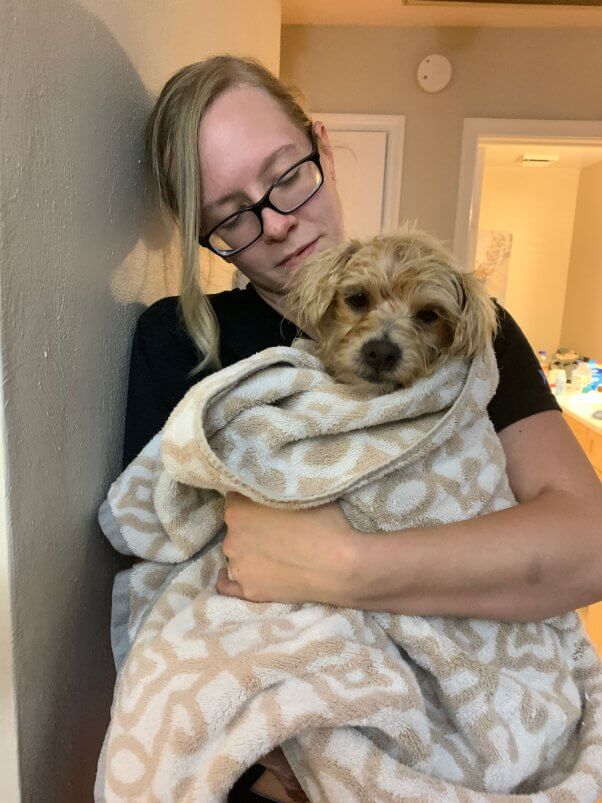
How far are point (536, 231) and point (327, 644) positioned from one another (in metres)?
4.76

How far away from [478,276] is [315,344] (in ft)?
1.05

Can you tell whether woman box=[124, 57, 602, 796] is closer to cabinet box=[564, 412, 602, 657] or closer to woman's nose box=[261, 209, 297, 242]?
woman's nose box=[261, 209, 297, 242]

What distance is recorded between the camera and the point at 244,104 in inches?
41.6

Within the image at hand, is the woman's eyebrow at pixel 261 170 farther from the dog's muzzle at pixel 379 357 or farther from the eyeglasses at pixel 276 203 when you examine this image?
the dog's muzzle at pixel 379 357

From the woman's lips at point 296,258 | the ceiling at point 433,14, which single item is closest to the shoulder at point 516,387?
the woman's lips at point 296,258

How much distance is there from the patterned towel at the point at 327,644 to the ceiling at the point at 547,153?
3343 millimetres

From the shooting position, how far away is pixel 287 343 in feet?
3.60

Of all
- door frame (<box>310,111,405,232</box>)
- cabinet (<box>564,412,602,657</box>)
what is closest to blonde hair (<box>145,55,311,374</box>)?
cabinet (<box>564,412,602,657</box>)

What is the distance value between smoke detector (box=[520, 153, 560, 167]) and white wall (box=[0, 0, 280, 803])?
3.59m

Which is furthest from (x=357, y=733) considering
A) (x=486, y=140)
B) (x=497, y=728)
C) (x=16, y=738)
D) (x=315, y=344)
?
(x=486, y=140)

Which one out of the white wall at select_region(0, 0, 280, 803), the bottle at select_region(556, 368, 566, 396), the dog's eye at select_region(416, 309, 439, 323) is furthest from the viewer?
the bottle at select_region(556, 368, 566, 396)

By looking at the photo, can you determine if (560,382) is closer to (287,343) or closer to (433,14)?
A: (433,14)

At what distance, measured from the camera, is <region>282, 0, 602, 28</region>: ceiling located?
113 inches

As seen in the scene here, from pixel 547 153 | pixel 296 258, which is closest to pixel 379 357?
pixel 296 258
